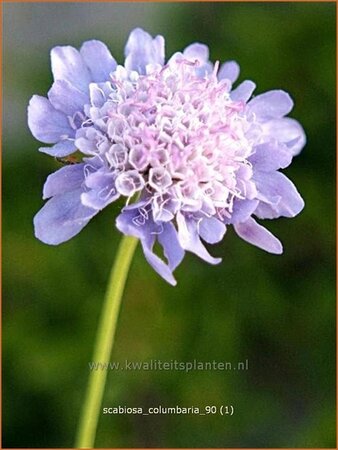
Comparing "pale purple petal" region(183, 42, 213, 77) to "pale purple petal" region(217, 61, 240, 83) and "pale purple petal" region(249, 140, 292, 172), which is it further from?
"pale purple petal" region(249, 140, 292, 172)

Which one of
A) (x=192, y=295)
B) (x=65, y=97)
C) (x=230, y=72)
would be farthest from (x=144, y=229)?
(x=192, y=295)

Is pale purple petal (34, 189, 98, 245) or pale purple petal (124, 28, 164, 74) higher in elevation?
pale purple petal (124, 28, 164, 74)

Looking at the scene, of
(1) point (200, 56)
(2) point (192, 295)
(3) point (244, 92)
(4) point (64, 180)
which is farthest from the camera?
(2) point (192, 295)

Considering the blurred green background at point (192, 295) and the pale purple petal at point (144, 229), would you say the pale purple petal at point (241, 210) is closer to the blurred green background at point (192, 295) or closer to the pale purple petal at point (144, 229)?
the pale purple petal at point (144, 229)

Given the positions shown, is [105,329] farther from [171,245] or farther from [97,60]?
[97,60]

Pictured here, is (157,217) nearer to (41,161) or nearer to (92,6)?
(41,161)

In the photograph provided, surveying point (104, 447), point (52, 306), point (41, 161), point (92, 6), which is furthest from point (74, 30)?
point (104, 447)

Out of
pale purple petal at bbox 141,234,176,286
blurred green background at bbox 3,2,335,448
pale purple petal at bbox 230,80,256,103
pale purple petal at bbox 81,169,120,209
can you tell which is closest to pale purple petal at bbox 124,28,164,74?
pale purple petal at bbox 230,80,256,103
